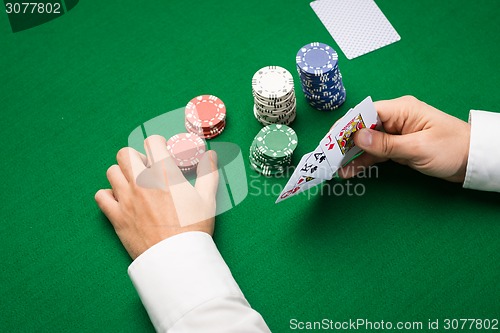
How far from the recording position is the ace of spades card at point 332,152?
2.05 metres

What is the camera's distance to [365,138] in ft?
7.05

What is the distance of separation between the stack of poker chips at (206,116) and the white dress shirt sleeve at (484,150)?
96 centimetres

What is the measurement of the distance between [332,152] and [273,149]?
0.25m

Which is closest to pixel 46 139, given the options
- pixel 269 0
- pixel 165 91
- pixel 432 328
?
pixel 165 91

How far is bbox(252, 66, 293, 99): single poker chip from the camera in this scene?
2312 mm

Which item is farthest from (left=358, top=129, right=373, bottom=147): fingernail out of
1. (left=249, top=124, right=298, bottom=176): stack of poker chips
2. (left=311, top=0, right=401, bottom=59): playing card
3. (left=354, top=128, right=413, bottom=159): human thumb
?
(left=311, top=0, right=401, bottom=59): playing card


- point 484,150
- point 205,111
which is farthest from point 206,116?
point 484,150

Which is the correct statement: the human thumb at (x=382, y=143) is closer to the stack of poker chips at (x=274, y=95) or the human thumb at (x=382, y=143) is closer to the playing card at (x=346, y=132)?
the playing card at (x=346, y=132)

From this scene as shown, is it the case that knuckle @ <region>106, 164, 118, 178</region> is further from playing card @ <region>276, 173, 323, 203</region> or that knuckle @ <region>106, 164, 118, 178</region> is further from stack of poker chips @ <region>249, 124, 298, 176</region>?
playing card @ <region>276, 173, 323, 203</region>

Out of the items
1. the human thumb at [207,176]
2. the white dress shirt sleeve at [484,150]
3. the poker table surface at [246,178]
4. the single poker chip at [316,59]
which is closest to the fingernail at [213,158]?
the human thumb at [207,176]

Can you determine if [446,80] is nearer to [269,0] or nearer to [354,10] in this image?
[354,10]

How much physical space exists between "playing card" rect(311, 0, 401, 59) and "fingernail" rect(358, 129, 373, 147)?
0.56 m

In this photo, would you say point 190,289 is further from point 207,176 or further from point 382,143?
point 382,143

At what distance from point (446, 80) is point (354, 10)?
0.52 meters
